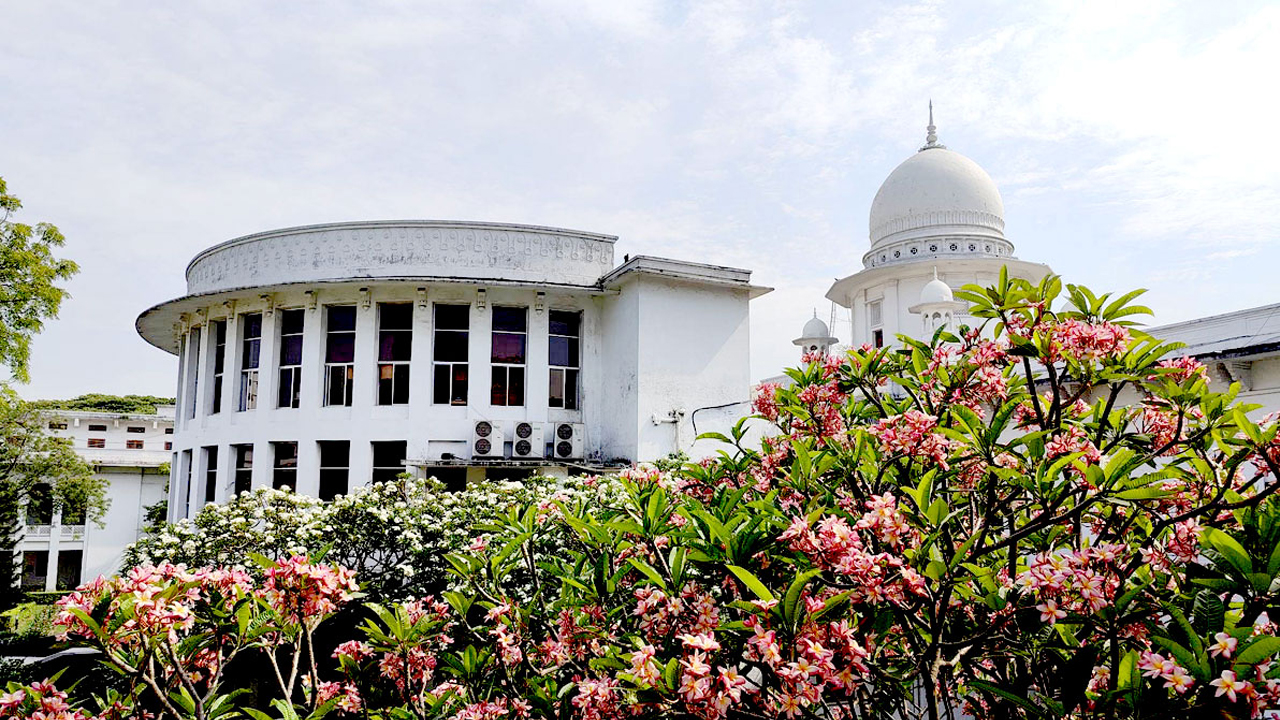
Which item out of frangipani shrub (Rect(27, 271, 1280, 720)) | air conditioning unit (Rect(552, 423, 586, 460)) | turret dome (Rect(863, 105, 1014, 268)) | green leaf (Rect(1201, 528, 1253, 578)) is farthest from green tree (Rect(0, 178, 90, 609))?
turret dome (Rect(863, 105, 1014, 268))

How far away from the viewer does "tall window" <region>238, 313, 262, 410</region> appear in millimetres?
14477

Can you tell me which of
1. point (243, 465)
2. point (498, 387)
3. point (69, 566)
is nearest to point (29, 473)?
point (69, 566)

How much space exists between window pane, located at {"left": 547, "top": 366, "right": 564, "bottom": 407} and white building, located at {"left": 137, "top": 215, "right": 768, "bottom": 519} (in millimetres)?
38

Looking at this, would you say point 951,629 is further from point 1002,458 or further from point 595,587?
point 595,587

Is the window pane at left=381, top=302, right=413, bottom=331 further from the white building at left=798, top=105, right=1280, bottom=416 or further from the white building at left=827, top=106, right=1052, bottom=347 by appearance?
the white building at left=827, top=106, right=1052, bottom=347

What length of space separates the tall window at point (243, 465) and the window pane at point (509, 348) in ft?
14.8

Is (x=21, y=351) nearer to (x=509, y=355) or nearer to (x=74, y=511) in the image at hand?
(x=509, y=355)

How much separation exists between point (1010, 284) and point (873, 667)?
1.52 meters

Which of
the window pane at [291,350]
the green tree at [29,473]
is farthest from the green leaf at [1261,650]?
the green tree at [29,473]

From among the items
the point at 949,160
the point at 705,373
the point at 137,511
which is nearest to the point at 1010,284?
the point at 705,373

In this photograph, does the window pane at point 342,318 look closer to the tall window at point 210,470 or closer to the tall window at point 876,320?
the tall window at point 210,470

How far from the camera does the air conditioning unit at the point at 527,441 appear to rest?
1350cm

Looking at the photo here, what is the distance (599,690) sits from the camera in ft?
8.72

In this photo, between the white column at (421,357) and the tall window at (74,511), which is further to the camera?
the tall window at (74,511)
